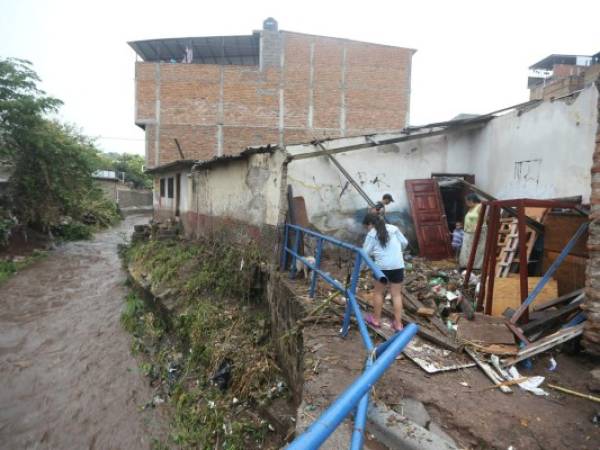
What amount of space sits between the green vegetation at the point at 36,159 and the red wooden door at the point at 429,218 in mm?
13496

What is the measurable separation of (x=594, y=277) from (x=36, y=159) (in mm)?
17339

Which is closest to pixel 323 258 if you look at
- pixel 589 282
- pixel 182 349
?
pixel 182 349

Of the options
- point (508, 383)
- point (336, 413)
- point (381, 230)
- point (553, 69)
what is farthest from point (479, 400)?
point (553, 69)

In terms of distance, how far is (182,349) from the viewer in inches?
270

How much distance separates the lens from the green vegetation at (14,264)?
12.0m

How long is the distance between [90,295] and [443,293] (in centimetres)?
1056

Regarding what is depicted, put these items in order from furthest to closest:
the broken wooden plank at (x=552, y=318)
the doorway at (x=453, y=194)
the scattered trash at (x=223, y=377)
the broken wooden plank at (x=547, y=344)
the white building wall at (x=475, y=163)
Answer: the doorway at (x=453, y=194)
the white building wall at (x=475, y=163)
the scattered trash at (x=223, y=377)
the broken wooden plank at (x=552, y=318)
the broken wooden plank at (x=547, y=344)

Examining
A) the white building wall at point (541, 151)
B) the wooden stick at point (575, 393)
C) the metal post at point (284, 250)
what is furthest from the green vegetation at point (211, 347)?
the white building wall at point (541, 151)

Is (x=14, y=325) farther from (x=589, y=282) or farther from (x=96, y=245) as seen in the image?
(x=589, y=282)

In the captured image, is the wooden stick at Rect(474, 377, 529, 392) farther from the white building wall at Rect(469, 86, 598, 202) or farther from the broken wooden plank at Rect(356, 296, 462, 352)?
the white building wall at Rect(469, 86, 598, 202)

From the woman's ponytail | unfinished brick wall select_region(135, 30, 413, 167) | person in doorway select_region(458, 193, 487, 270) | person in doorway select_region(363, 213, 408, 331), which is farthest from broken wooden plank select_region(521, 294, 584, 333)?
unfinished brick wall select_region(135, 30, 413, 167)

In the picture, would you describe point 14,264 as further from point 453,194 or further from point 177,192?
point 453,194

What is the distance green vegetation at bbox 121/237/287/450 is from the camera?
4.62 metres

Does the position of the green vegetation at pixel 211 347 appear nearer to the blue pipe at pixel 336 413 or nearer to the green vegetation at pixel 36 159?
the blue pipe at pixel 336 413
